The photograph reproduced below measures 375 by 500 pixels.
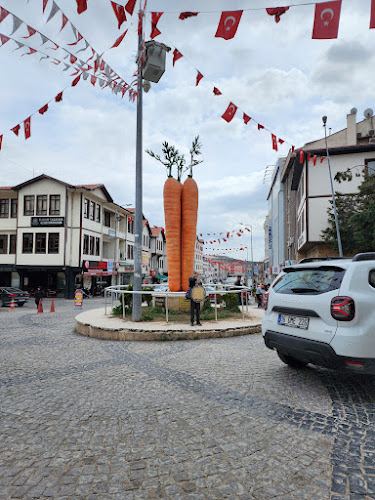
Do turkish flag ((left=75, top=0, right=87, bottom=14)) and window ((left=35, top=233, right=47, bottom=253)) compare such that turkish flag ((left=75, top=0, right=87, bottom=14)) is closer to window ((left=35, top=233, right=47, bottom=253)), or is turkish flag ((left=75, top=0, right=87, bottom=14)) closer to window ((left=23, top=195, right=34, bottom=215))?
window ((left=35, top=233, right=47, bottom=253))

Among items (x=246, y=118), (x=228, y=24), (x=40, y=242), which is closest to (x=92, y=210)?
(x=40, y=242)

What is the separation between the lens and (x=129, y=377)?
195 inches

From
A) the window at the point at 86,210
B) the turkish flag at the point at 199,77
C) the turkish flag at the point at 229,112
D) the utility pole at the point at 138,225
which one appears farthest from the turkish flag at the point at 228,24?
the window at the point at 86,210

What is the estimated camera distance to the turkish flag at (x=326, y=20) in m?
5.02

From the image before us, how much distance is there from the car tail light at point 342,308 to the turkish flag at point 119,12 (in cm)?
577

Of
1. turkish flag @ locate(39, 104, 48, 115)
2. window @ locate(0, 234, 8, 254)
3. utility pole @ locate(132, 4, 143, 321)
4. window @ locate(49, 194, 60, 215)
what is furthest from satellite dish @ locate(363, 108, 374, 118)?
window @ locate(0, 234, 8, 254)

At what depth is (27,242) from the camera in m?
29.7

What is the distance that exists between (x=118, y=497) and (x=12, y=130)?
9.18 meters

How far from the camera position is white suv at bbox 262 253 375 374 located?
3.76 metres

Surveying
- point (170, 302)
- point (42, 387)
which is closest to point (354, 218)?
point (170, 302)

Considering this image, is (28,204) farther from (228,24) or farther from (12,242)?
(228,24)

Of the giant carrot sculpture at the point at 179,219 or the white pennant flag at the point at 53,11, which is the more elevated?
the white pennant flag at the point at 53,11

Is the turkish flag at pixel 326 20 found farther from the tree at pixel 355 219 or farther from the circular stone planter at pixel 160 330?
the tree at pixel 355 219

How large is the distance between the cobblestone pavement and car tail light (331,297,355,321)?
1.04m
